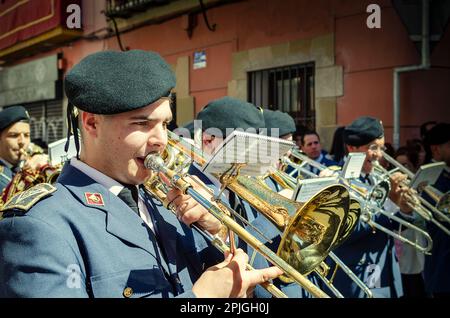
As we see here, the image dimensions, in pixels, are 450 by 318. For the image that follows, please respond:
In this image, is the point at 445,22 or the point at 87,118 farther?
the point at 445,22

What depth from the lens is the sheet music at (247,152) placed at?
5.85 ft

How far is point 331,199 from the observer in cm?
210

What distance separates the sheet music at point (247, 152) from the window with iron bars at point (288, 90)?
6418 millimetres

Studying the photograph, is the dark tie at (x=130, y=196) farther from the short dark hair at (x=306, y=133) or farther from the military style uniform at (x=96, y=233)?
the short dark hair at (x=306, y=133)

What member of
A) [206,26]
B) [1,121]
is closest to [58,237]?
[1,121]

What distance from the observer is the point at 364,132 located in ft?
17.0

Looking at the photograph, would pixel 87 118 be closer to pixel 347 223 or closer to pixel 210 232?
pixel 210 232

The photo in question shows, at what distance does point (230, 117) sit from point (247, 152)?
5.39 feet

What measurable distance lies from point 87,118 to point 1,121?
385 cm

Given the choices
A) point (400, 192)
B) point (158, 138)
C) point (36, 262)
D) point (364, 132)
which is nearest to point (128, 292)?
point (36, 262)

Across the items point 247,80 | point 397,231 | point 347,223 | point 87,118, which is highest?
point 247,80

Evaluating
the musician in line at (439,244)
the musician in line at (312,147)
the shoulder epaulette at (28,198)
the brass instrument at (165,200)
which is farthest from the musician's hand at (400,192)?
the shoulder epaulette at (28,198)

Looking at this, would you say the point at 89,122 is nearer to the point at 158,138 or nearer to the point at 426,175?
the point at 158,138

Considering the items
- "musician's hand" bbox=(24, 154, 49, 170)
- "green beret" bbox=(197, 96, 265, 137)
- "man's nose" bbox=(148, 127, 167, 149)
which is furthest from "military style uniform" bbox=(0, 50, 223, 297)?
"musician's hand" bbox=(24, 154, 49, 170)
